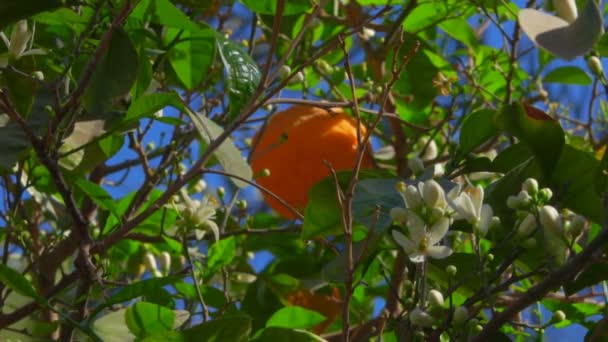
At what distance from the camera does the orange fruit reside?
4.93ft

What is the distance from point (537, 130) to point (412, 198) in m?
0.15

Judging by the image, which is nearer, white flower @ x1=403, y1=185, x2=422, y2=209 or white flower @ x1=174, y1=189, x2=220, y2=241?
white flower @ x1=403, y1=185, x2=422, y2=209

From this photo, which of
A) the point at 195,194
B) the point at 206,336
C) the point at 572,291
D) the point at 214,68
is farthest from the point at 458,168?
the point at 195,194

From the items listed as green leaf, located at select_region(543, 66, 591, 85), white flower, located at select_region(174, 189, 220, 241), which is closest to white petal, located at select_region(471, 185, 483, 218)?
white flower, located at select_region(174, 189, 220, 241)

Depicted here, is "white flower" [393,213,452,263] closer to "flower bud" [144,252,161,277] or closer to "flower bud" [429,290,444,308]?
"flower bud" [429,290,444,308]

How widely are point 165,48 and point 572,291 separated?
579 mm

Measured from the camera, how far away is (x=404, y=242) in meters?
0.85

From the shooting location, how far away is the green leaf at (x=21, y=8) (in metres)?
0.91

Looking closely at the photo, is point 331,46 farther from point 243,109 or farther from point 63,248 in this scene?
point 63,248

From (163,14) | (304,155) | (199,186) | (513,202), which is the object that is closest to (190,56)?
(163,14)

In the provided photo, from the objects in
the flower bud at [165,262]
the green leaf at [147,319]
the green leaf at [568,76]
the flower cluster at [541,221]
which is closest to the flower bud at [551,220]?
the flower cluster at [541,221]

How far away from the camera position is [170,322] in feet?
3.70

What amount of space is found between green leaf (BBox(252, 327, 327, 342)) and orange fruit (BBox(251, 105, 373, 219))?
0.51 m

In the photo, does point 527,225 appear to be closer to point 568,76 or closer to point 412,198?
point 412,198
